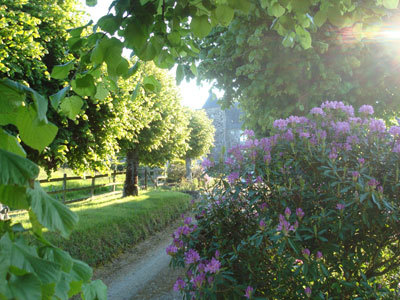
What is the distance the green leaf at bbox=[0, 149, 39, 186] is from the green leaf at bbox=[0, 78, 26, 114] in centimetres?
20

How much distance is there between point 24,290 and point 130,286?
601 centimetres

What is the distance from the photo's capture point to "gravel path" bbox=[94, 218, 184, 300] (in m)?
5.56

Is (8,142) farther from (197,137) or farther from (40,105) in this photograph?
(197,137)

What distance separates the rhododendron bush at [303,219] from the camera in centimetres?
235

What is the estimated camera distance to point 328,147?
2.82 m

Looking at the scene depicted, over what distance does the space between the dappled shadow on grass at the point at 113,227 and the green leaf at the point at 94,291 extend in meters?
5.33

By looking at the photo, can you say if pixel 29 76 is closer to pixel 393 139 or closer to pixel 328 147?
pixel 328 147

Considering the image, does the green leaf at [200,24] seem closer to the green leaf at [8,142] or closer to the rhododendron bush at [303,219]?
the green leaf at [8,142]

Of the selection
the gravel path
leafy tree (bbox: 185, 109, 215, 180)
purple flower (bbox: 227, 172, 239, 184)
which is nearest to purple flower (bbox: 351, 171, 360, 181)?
purple flower (bbox: 227, 172, 239, 184)

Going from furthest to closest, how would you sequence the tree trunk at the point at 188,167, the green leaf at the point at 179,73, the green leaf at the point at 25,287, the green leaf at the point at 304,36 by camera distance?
the tree trunk at the point at 188,167 < the green leaf at the point at 304,36 < the green leaf at the point at 179,73 < the green leaf at the point at 25,287

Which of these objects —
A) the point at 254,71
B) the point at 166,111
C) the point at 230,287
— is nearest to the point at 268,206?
the point at 230,287

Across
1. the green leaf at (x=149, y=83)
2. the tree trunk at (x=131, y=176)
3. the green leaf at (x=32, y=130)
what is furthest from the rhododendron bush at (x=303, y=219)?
the tree trunk at (x=131, y=176)

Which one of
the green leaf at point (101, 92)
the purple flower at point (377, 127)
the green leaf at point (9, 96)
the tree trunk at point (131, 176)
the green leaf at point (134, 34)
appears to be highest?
the green leaf at point (134, 34)

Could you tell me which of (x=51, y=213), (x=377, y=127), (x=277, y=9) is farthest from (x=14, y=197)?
(x=377, y=127)
